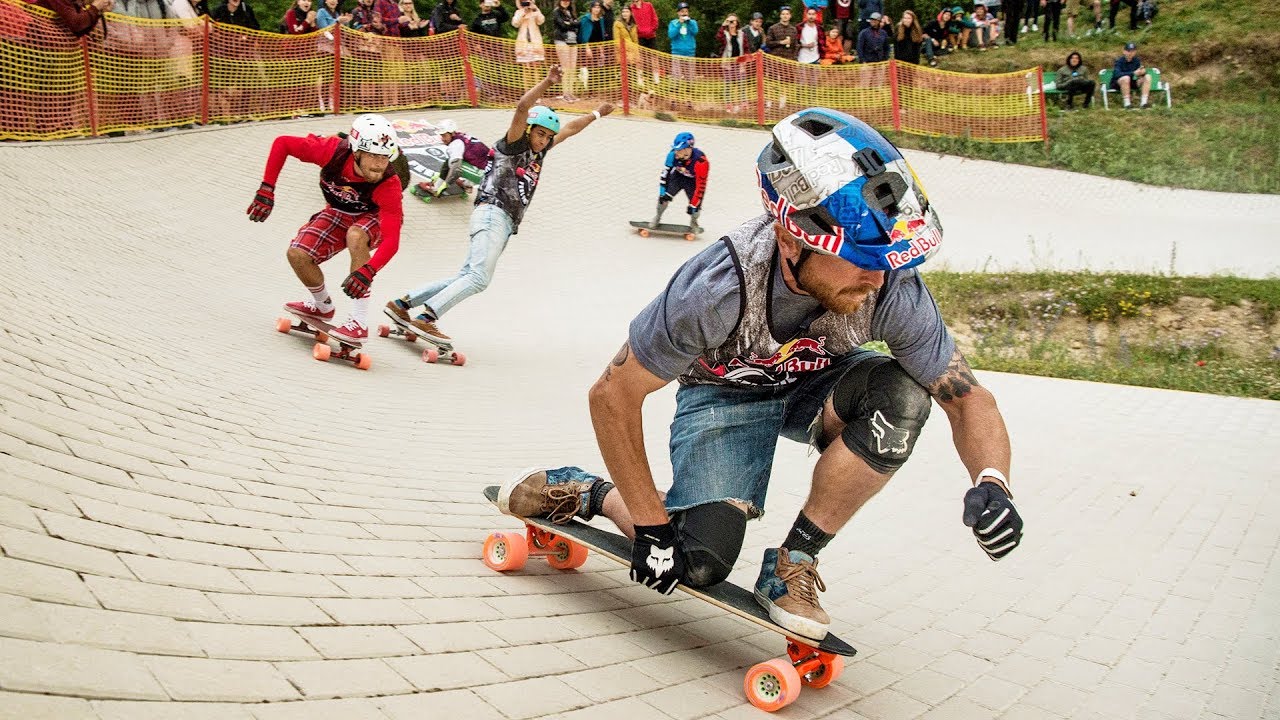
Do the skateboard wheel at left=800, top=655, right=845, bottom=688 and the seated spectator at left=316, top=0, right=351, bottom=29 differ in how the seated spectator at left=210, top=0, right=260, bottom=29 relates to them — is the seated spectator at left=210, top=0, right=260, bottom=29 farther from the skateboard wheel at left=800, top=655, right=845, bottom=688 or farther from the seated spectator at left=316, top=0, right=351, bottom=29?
the skateboard wheel at left=800, top=655, right=845, bottom=688

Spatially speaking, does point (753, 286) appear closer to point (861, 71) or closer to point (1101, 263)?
point (1101, 263)

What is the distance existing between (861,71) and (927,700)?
20.2 meters

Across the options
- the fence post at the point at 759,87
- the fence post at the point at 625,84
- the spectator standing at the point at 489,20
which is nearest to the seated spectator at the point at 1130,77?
the fence post at the point at 759,87

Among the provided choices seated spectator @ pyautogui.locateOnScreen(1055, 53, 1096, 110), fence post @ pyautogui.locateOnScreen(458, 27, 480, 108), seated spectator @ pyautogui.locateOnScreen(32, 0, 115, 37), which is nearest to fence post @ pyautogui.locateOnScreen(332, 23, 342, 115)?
fence post @ pyautogui.locateOnScreen(458, 27, 480, 108)

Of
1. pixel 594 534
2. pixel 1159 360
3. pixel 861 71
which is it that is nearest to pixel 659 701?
pixel 594 534

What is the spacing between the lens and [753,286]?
3.18 meters

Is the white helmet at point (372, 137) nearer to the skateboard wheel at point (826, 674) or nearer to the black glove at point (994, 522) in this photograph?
the skateboard wheel at point (826, 674)

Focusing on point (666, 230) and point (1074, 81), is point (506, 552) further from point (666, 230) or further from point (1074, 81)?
point (1074, 81)

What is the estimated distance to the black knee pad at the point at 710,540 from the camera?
329cm

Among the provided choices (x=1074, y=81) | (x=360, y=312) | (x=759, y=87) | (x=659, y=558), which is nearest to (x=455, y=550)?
(x=659, y=558)

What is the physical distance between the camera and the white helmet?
7695mm

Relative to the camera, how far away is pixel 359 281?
790 cm

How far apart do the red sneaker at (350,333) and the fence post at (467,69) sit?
43.7ft

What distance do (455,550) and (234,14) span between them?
16.3 m
